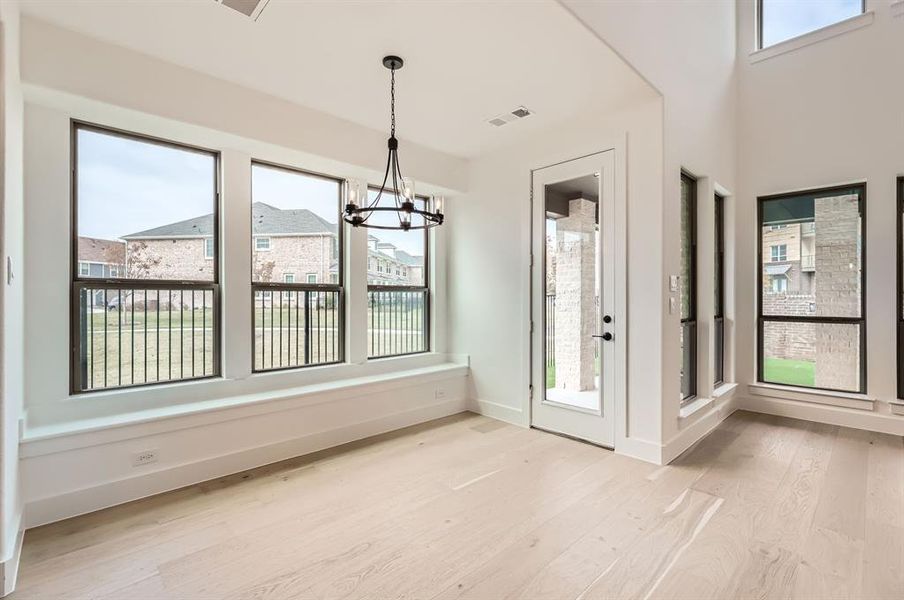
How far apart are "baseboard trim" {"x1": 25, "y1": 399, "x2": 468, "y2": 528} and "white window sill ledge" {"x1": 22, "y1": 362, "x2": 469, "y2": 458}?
0.91 ft

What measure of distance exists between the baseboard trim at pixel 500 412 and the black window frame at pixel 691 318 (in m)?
1.56

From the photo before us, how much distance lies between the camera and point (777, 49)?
4.51 metres

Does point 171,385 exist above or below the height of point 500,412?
above

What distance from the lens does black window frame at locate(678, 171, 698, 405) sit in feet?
13.1

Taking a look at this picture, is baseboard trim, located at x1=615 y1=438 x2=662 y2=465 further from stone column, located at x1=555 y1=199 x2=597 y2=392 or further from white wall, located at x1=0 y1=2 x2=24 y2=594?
white wall, located at x1=0 y1=2 x2=24 y2=594

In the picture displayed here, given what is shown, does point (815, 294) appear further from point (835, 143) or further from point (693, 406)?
point (693, 406)

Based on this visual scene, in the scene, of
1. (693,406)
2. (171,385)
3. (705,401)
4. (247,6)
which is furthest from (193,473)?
(705,401)

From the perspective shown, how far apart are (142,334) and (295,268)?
1.28 metres

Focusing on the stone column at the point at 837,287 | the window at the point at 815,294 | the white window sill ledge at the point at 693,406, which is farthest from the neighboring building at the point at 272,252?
the stone column at the point at 837,287

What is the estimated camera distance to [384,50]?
8.79ft

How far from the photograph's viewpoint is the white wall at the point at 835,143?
391 cm

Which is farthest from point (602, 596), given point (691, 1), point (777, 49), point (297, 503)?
point (777, 49)

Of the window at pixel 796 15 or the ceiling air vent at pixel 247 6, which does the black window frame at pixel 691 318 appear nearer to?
the window at pixel 796 15

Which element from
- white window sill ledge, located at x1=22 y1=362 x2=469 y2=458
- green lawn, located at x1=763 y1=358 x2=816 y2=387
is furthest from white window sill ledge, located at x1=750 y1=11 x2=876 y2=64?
white window sill ledge, located at x1=22 y1=362 x2=469 y2=458
